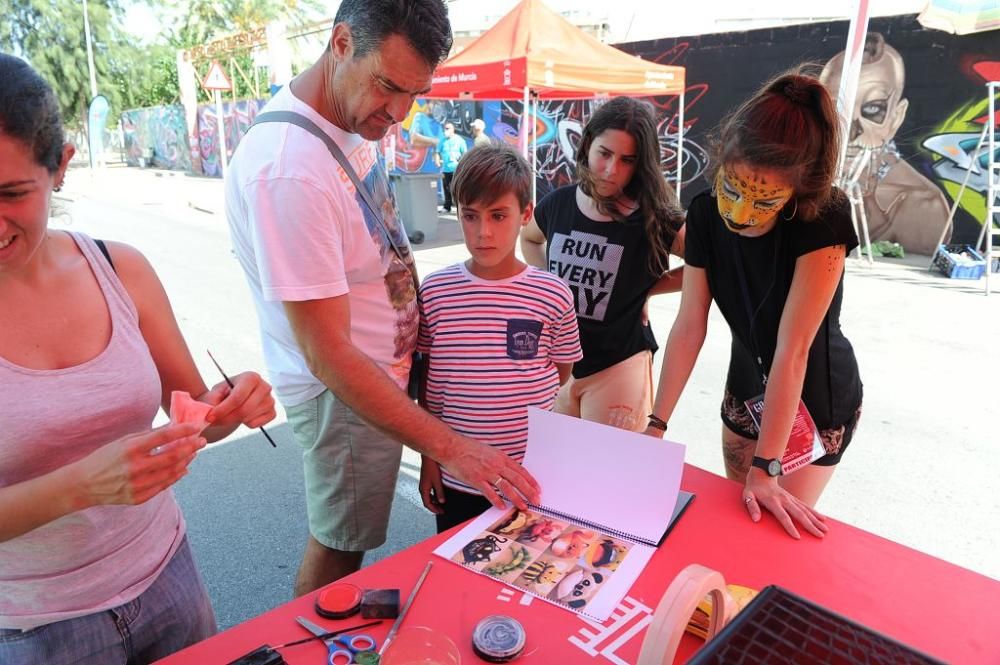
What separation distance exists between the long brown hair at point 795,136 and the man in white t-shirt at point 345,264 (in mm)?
677

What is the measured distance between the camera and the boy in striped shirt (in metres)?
1.72

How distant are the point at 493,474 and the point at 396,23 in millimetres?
939

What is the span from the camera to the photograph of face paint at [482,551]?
1.21m

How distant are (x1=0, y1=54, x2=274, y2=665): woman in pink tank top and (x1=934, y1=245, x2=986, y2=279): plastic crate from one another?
773 centimetres

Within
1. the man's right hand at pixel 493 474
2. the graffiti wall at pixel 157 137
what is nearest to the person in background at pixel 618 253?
the man's right hand at pixel 493 474

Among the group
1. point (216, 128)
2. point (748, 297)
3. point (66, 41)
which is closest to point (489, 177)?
point (748, 297)

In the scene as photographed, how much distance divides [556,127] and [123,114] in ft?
85.7

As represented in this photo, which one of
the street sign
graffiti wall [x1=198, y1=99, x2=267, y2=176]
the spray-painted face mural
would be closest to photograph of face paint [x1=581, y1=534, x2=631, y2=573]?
the spray-painted face mural

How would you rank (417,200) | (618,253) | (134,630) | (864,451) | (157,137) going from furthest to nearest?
1. (157,137)
2. (417,200)
3. (864,451)
4. (618,253)
5. (134,630)

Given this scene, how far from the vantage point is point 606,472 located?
4.36 ft

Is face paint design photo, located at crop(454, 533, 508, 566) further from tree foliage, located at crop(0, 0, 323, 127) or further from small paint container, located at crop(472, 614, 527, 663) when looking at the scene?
tree foliage, located at crop(0, 0, 323, 127)

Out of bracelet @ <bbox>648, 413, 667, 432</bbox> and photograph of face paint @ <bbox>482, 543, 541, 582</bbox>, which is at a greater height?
bracelet @ <bbox>648, 413, 667, 432</bbox>

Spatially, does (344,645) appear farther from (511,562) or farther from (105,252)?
(105,252)

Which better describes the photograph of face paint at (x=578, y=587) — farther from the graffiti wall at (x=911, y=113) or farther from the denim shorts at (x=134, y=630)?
the graffiti wall at (x=911, y=113)
